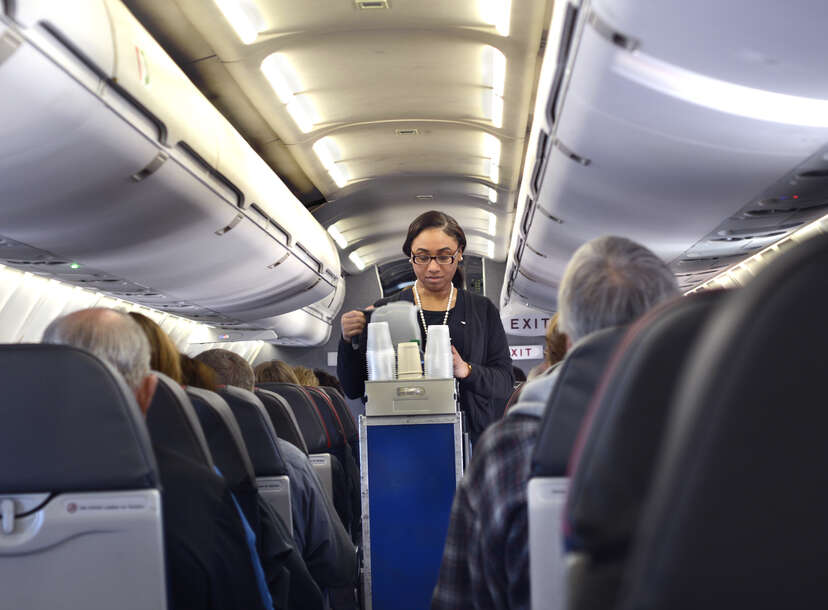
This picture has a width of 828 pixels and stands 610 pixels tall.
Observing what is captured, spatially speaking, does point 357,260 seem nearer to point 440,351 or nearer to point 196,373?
point 440,351

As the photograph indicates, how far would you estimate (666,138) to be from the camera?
4887 millimetres

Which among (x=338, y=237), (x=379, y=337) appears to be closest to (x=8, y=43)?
(x=379, y=337)

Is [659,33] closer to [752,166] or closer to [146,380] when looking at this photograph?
[752,166]

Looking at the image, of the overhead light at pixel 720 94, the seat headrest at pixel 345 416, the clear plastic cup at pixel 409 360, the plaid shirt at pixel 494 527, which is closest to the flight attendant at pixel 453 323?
the clear plastic cup at pixel 409 360

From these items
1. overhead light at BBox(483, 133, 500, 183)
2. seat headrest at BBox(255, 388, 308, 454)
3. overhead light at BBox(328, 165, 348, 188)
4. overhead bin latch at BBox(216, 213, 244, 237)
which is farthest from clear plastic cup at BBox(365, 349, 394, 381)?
overhead light at BBox(328, 165, 348, 188)

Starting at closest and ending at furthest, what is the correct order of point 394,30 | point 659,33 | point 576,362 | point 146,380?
1. point 576,362
2. point 146,380
3. point 659,33
4. point 394,30

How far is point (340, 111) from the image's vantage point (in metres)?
9.30

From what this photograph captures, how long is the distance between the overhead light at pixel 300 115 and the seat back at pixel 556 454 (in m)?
7.56

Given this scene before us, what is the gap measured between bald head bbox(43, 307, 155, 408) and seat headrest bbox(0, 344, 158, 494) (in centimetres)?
28

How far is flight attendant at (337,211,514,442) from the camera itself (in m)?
3.85

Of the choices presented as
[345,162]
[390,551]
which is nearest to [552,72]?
[390,551]

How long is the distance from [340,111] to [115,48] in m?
5.05

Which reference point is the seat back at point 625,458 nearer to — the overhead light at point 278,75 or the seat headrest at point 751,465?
the seat headrest at point 751,465

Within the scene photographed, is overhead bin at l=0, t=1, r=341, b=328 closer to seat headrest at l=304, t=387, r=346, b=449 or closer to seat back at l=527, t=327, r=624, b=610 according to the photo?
seat headrest at l=304, t=387, r=346, b=449
